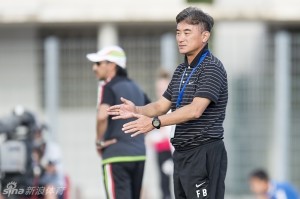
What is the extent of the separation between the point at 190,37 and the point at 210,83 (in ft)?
1.24

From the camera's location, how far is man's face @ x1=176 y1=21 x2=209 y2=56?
754 cm

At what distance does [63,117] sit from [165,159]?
2.83m

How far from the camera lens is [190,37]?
7.55m

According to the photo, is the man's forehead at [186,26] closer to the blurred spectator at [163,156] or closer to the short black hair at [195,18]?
the short black hair at [195,18]

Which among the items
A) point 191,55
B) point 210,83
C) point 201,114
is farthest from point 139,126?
point 191,55

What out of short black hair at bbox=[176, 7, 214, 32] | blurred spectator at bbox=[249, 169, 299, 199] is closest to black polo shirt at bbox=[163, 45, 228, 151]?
short black hair at bbox=[176, 7, 214, 32]

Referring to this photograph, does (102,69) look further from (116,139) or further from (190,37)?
(190,37)

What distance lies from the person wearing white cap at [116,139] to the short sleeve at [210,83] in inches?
76.1

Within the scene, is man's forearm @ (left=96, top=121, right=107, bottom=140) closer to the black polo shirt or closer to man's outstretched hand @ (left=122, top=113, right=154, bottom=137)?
the black polo shirt

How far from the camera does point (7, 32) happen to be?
A: 18.0m

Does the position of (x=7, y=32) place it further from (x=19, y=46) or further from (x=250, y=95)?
(x=250, y=95)

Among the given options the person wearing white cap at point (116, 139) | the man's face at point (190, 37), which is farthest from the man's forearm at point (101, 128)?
the man's face at point (190, 37)

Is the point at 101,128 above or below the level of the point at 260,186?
above

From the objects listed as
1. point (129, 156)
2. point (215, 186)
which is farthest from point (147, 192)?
point (215, 186)
